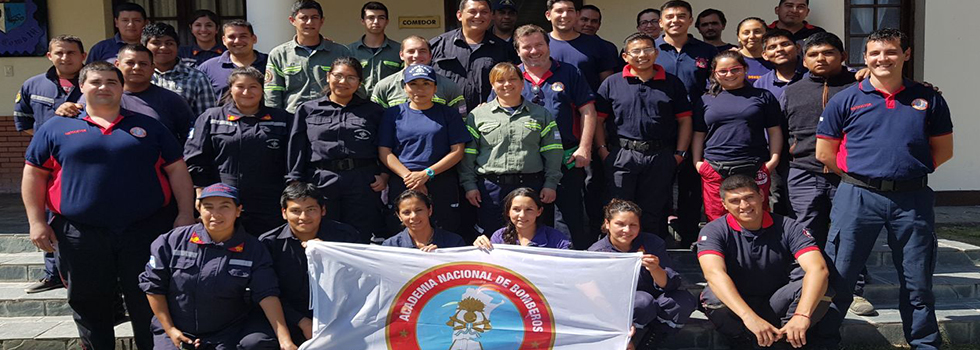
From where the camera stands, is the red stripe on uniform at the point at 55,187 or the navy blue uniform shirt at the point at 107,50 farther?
the navy blue uniform shirt at the point at 107,50

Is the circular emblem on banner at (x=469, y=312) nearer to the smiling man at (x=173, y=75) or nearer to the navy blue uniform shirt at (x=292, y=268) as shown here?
the navy blue uniform shirt at (x=292, y=268)

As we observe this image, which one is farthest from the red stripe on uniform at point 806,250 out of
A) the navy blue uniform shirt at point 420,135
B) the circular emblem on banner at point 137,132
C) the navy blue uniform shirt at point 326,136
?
the circular emblem on banner at point 137,132

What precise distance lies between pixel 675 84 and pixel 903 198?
165 centimetres

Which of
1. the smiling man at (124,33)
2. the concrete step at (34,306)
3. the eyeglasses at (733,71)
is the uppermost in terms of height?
the smiling man at (124,33)

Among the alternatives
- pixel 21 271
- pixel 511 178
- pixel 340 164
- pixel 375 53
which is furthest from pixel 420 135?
pixel 21 271

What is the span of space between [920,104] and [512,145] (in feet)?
7.65

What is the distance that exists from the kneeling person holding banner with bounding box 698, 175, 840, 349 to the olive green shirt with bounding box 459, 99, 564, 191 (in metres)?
1.10

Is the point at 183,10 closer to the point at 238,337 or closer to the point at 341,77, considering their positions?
the point at 341,77

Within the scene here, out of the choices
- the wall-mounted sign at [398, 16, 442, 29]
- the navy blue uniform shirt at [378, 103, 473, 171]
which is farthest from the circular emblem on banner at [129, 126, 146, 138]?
the wall-mounted sign at [398, 16, 442, 29]

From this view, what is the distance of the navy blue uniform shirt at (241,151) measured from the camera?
186 inches

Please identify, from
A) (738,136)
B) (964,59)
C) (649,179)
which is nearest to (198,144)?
(649,179)

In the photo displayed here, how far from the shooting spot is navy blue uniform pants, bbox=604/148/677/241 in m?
5.27

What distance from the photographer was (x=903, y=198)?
434cm

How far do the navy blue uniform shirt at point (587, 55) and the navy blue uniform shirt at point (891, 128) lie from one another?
72.5 inches
